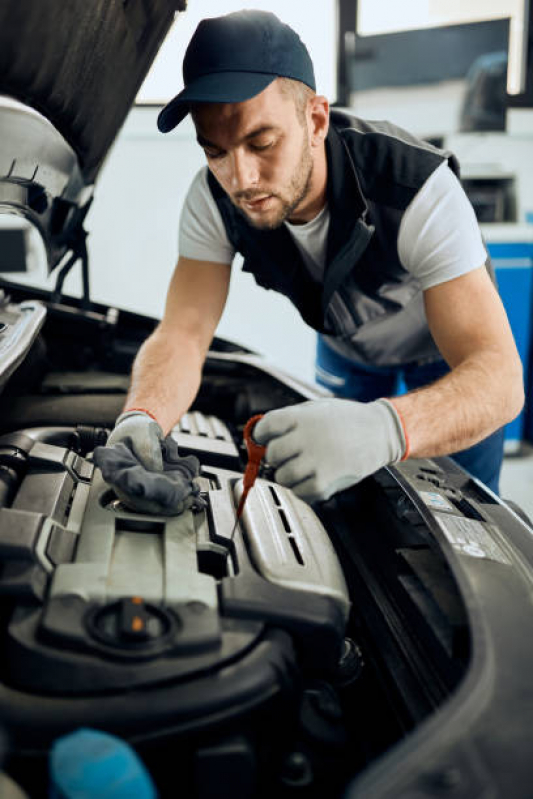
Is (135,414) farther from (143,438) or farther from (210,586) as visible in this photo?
(210,586)

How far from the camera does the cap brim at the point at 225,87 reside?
1.01 m

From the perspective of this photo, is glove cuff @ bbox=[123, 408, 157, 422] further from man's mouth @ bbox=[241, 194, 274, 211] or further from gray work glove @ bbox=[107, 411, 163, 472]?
man's mouth @ bbox=[241, 194, 274, 211]

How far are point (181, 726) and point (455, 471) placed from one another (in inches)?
26.0

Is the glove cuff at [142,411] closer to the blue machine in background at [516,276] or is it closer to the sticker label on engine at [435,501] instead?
the sticker label on engine at [435,501]

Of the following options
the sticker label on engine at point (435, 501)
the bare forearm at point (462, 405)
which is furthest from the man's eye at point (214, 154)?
the sticker label on engine at point (435, 501)

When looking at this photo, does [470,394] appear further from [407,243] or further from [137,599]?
[137,599]

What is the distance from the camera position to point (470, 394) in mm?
997

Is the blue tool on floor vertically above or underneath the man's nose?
underneath

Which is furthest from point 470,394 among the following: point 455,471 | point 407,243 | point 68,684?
point 68,684

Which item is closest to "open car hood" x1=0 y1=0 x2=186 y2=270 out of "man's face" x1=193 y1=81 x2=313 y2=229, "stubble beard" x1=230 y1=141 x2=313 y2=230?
"man's face" x1=193 y1=81 x2=313 y2=229

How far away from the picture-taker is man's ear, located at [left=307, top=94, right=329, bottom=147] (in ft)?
3.84

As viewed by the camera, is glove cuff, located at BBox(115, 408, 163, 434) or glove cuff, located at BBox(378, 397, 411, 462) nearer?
glove cuff, located at BBox(378, 397, 411, 462)

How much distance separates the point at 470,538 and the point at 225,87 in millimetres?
723

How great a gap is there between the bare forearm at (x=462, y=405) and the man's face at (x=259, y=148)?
16.4 inches
